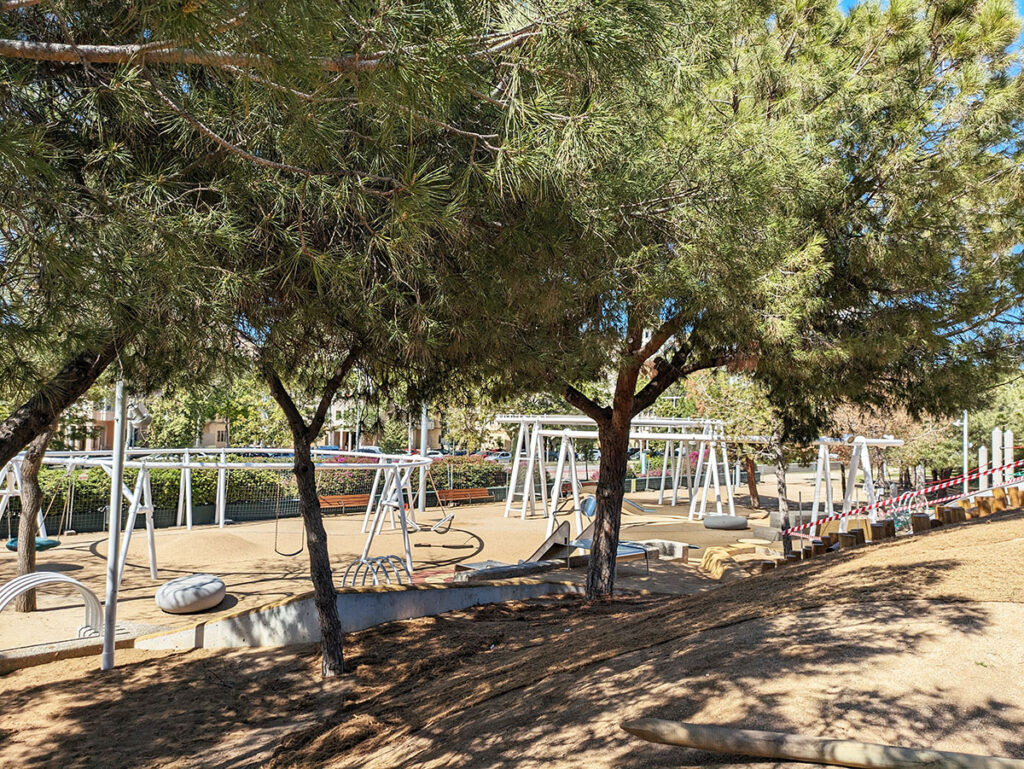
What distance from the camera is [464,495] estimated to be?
30.5 metres

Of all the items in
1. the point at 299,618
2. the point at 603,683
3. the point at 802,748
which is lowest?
the point at 299,618

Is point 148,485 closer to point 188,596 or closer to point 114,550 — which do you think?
point 188,596

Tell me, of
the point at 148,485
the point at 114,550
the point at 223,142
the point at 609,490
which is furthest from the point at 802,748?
the point at 148,485

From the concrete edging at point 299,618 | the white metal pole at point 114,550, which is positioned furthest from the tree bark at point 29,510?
the concrete edging at point 299,618

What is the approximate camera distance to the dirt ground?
4.09 m

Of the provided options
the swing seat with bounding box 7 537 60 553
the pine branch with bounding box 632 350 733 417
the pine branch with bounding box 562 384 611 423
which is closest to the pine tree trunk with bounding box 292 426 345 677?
the pine branch with bounding box 562 384 611 423

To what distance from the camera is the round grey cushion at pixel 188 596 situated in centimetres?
1134

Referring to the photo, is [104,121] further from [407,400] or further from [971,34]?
[971,34]

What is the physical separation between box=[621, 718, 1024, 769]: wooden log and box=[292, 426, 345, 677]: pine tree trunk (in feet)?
14.7

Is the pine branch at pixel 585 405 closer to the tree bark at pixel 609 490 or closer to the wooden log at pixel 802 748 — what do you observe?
the tree bark at pixel 609 490

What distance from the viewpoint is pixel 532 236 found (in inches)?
226

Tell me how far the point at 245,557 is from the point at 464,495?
47.6 ft

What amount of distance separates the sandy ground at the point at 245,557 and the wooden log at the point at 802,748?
7.64m

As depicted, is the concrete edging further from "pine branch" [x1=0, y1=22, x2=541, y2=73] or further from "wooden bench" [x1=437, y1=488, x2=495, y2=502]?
"wooden bench" [x1=437, y1=488, x2=495, y2=502]
